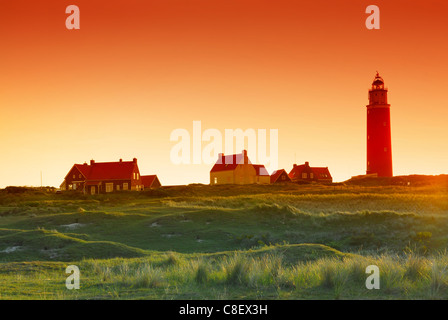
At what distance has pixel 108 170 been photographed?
87.8m

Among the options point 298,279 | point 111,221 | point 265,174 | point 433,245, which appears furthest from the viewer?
point 265,174

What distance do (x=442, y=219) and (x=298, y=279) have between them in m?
23.1

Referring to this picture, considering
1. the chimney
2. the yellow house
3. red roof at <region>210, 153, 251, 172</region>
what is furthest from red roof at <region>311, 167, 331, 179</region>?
red roof at <region>210, 153, 251, 172</region>

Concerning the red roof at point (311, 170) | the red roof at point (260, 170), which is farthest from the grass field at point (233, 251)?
the red roof at point (311, 170)

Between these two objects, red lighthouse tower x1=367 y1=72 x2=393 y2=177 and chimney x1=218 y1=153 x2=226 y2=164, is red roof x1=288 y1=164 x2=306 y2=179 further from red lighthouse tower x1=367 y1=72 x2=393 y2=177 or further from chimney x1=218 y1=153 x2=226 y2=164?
red lighthouse tower x1=367 y1=72 x2=393 y2=177

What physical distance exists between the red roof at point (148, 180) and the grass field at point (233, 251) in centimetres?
3989

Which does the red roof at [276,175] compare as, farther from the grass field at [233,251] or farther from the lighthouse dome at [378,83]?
the grass field at [233,251]

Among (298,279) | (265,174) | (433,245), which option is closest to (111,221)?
(433,245)

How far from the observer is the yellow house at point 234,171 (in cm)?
9038

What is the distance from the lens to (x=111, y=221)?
36.0 meters

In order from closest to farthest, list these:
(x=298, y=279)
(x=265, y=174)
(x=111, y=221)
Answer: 1. (x=298, y=279)
2. (x=111, y=221)
3. (x=265, y=174)

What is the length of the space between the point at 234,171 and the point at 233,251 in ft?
217

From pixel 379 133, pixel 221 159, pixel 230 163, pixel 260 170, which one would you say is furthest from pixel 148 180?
pixel 379 133
